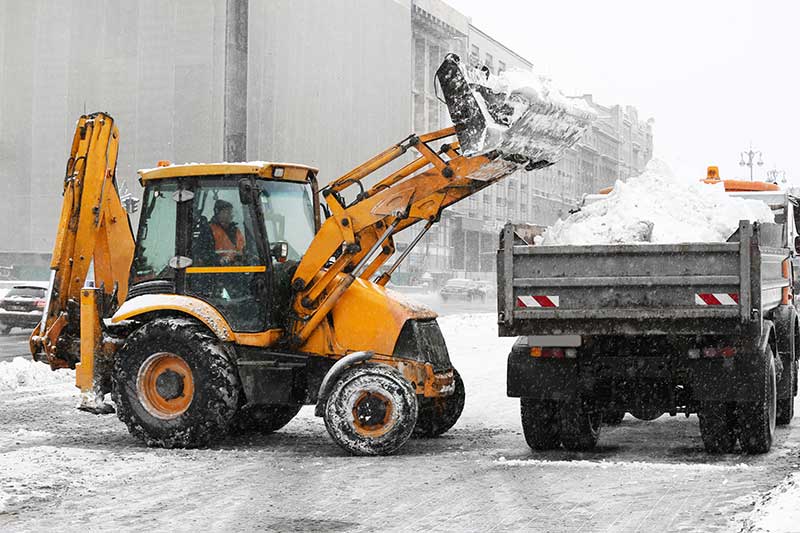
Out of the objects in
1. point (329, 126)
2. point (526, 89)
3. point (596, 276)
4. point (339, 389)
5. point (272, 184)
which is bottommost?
point (339, 389)

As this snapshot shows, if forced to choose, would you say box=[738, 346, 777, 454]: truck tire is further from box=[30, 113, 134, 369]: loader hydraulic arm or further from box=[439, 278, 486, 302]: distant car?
box=[439, 278, 486, 302]: distant car

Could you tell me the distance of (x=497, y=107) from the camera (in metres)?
10.2

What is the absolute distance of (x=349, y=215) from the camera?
1080 centimetres

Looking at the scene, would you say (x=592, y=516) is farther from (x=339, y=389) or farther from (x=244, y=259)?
(x=244, y=259)

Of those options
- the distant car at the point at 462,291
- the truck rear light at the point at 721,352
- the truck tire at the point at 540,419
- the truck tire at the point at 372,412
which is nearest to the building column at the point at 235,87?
the truck tire at the point at 372,412

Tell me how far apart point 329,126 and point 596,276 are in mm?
57799

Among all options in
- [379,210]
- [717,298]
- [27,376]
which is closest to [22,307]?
[27,376]

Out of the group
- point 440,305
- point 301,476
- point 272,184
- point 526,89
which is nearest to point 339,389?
point 301,476

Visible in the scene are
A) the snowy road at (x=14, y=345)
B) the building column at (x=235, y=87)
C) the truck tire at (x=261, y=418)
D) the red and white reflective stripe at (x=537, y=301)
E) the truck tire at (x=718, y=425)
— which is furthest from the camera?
the snowy road at (x=14, y=345)

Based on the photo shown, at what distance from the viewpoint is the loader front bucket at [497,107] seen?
33.4ft

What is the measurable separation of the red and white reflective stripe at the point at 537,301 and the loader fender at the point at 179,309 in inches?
105

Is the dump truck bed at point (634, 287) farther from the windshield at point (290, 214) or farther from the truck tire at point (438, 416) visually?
the windshield at point (290, 214)

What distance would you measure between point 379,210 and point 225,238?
1.41 m

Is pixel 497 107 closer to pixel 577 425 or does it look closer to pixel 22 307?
pixel 577 425
